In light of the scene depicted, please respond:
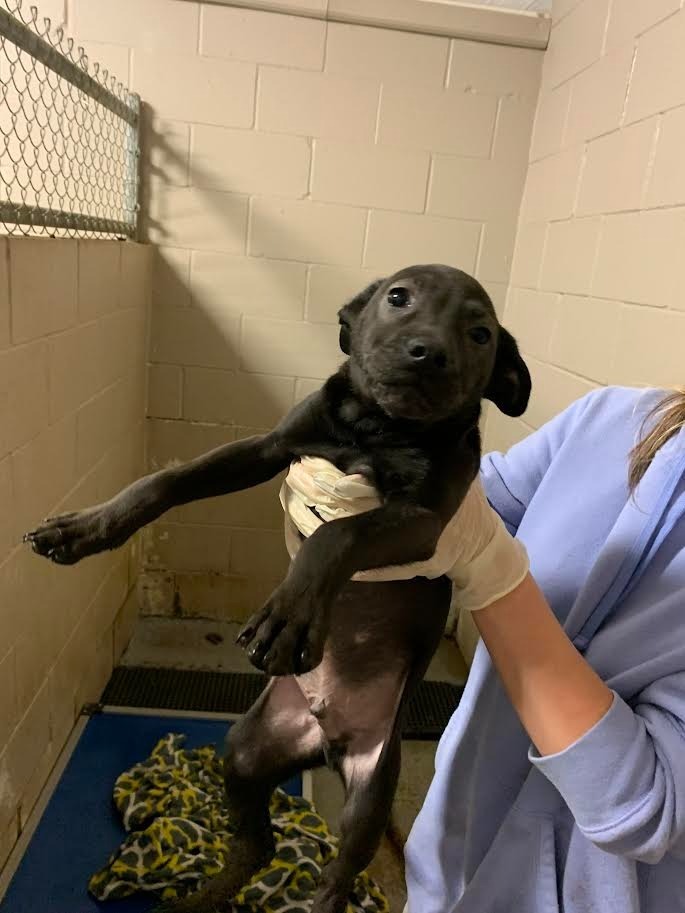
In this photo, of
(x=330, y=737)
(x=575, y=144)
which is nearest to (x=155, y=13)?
(x=575, y=144)

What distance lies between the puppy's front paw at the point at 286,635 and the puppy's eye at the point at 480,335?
0.57 m

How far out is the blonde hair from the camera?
1214mm

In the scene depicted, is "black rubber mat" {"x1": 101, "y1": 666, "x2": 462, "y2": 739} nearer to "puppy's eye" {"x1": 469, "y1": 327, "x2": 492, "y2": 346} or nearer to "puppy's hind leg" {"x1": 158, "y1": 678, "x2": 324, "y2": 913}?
"puppy's hind leg" {"x1": 158, "y1": 678, "x2": 324, "y2": 913}

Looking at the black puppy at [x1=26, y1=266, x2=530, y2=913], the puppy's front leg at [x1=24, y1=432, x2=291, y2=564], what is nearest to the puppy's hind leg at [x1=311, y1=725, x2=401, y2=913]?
the black puppy at [x1=26, y1=266, x2=530, y2=913]

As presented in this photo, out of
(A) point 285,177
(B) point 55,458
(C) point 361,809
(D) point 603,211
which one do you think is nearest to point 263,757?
(C) point 361,809

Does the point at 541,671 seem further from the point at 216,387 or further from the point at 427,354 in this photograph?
the point at 216,387

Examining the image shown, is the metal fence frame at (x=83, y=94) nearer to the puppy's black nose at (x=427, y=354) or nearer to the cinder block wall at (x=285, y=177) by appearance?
the cinder block wall at (x=285, y=177)

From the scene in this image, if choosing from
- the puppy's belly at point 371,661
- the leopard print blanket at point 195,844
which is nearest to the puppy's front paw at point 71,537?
the puppy's belly at point 371,661

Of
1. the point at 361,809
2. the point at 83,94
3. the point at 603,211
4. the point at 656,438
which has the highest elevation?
the point at 83,94

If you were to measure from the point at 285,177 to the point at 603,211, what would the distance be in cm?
124

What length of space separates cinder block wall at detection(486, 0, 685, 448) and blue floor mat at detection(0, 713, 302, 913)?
167 centimetres

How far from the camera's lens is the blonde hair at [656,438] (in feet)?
3.98

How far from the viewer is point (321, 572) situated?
1007 mm

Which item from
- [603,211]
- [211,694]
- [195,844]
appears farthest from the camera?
[211,694]
